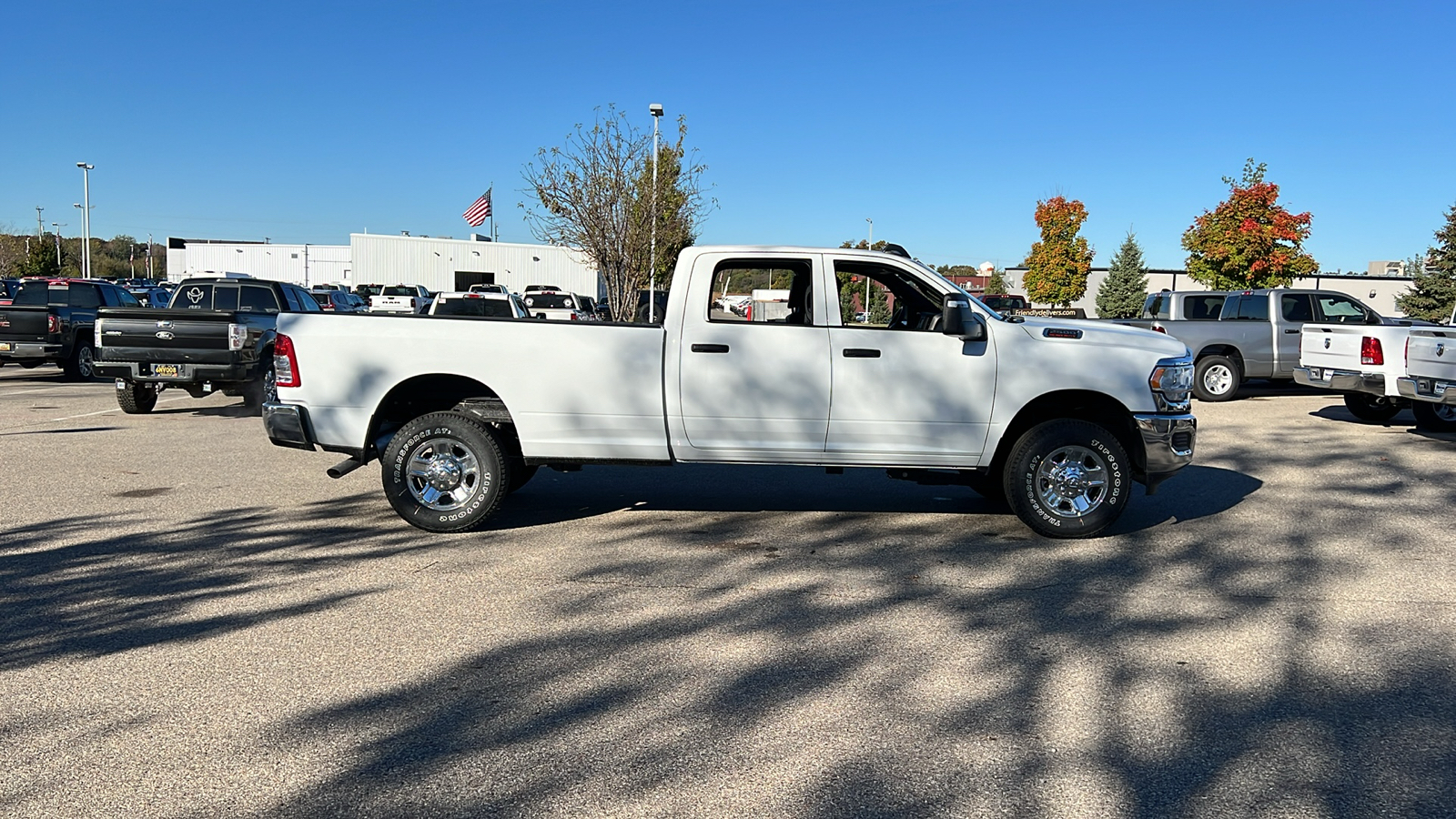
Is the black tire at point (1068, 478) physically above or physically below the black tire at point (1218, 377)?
below

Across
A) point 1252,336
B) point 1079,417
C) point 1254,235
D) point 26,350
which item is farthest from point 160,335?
point 1254,235

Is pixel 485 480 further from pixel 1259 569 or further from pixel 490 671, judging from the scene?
pixel 1259 569

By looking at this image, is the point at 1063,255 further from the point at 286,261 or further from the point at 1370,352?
the point at 286,261

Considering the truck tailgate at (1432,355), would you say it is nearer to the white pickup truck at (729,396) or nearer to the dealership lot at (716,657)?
the dealership lot at (716,657)

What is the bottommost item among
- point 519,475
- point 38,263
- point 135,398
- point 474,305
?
point 519,475

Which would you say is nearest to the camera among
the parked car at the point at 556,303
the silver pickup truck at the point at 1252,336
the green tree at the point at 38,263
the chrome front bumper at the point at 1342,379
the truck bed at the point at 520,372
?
the truck bed at the point at 520,372

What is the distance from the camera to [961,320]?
7449mm

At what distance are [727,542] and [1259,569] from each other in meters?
3.43

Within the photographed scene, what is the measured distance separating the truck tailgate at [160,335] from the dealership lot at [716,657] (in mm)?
4780

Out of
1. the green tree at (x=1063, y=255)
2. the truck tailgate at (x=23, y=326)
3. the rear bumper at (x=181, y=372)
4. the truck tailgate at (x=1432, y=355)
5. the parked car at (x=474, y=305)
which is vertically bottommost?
the rear bumper at (x=181, y=372)

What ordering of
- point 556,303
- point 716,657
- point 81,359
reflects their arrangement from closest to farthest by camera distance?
1. point 716,657
2. point 81,359
3. point 556,303

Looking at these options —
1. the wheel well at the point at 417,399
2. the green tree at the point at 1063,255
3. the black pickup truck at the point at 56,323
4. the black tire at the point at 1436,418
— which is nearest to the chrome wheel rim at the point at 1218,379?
the black tire at the point at 1436,418

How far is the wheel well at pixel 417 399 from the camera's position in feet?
25.5

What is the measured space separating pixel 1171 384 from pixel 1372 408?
33.3ft
